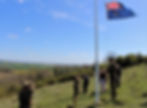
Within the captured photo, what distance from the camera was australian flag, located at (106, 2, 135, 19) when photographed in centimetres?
1329

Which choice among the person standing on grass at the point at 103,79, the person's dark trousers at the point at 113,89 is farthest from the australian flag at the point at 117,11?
the person standing on grass at the point at 103,79

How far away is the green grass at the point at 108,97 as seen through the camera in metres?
13.9

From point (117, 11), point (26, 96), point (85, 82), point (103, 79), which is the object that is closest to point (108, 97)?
point (103, 79)

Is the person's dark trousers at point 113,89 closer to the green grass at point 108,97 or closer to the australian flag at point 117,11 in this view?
the green grass at point 108,97

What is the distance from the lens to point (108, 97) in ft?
49.5

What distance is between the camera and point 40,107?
1487 cm

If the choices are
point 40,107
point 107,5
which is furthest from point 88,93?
point 107,5

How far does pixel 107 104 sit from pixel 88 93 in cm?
397

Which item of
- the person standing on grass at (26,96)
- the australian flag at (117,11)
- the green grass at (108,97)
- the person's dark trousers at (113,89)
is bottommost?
the green grass at (108,97)

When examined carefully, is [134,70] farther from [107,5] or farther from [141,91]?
[107,5]

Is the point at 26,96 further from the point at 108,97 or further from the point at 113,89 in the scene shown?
the point at 108,97

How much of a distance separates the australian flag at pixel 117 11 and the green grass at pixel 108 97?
4.00 meters

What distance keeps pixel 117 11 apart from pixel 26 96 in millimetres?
9667

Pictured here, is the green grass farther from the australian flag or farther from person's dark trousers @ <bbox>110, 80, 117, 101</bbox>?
the australian flag
